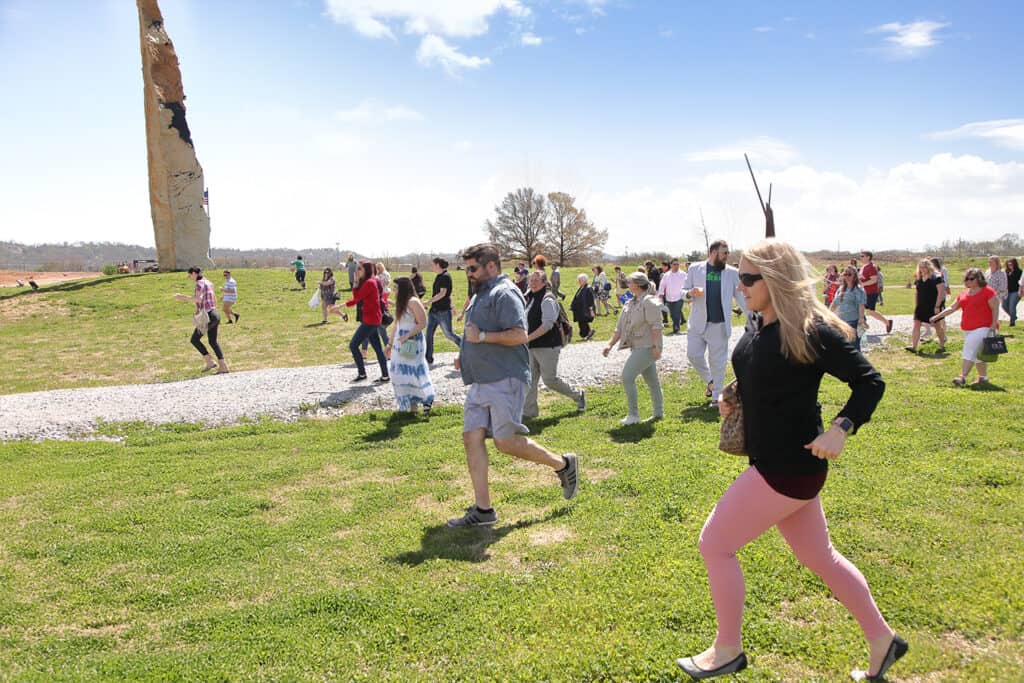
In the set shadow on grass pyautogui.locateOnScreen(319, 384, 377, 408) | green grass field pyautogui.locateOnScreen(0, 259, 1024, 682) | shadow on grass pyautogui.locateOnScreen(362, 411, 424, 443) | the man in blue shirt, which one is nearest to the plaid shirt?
shadow on grass pyautogui.locateOnScreen(319, 384, 377, 408)

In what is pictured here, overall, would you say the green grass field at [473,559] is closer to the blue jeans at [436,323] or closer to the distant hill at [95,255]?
the blue jeans at [436,323]

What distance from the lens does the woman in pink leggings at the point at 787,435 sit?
265 centimetres

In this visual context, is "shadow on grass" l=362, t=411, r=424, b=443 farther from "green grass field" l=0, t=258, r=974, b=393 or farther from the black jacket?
"green grass field" l=0, t=258, r=974, b=393

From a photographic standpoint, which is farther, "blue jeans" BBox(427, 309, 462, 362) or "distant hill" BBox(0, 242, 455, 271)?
"distant hill" BBox(0, 242, 455, 271)

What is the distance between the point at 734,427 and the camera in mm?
3018

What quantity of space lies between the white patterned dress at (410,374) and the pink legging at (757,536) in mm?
6721

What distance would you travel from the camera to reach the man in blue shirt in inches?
197

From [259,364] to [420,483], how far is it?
1084 cm

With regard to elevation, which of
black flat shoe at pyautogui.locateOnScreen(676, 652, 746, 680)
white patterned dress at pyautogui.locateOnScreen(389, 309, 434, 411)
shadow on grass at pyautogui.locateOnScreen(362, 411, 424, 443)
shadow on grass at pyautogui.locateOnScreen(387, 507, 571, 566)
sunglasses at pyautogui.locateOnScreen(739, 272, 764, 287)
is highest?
sunglasses at pyautogui.locateOnScreen(739, 272, 764, 287)

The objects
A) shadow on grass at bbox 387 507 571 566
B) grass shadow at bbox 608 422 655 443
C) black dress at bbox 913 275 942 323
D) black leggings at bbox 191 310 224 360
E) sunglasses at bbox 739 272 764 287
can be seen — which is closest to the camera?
sunglasses at bbox 739 272 764 287

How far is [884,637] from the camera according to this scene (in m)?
2.92

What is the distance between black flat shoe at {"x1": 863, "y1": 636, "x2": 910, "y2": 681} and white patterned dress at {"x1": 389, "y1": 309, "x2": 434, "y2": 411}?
701 cm

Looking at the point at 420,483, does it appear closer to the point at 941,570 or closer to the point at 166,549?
the point at 166,549

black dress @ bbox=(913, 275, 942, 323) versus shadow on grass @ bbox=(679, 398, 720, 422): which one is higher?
black dress @ bbox=(913, 275, 942, 323)
